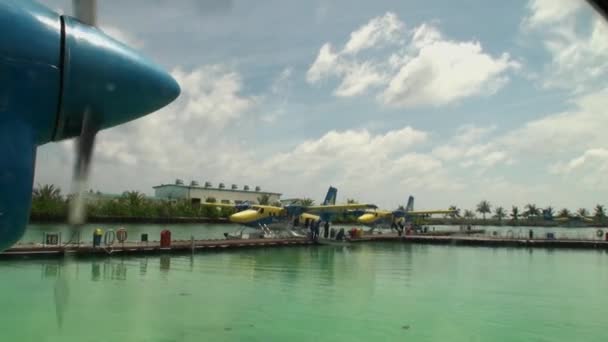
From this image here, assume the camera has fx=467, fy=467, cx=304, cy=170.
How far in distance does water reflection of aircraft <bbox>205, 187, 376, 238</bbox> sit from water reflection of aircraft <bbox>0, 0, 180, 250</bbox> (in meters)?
30.5

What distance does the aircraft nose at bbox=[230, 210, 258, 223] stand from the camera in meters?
33.4

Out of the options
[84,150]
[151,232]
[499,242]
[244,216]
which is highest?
[84,150]

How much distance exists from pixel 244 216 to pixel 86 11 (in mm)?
30923

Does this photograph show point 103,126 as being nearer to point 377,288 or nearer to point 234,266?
point 377,288

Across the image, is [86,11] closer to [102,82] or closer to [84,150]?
[102,82]

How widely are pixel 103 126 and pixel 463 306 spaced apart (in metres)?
13.2

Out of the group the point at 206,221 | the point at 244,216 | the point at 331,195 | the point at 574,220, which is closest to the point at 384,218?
the point at 331,195

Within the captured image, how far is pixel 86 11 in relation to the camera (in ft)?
10.4

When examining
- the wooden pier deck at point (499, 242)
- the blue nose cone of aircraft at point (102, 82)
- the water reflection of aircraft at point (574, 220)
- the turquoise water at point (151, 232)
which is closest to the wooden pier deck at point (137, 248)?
the turquoise water at point (151, 232)


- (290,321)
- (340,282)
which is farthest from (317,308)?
(340,282)

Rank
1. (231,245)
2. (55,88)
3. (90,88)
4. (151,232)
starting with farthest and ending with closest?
(151,232)
(231,245)
(90,88)
(55,88)

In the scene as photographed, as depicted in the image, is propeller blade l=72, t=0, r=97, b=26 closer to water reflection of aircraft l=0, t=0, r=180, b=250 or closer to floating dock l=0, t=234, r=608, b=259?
water reflection of aircraft l=0, t=0, r=180, b=250

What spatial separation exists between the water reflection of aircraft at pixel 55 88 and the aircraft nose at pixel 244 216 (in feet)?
99.8

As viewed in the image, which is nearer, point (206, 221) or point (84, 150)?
point (84, 150)
